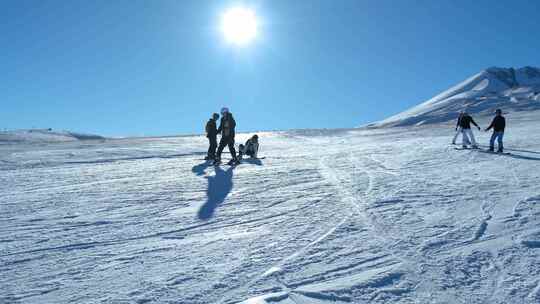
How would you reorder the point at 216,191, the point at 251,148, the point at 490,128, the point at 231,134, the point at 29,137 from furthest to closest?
the point at 29,137
the point at 251,148
the point at 490,128
the point at 231,134
the point at 216,191

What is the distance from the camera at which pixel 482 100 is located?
11688cm

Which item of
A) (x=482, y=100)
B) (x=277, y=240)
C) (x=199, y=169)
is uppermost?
(x=482, y=100)

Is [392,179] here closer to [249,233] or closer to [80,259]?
[249,233]

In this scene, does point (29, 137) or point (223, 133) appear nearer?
point (223, 133)

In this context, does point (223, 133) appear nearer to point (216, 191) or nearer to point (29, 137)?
point (216, 191)

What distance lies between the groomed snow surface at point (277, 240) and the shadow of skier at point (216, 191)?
4 centimetres

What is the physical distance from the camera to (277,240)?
5754 millimetres

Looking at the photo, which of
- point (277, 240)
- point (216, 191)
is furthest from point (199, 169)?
point (277, 240)

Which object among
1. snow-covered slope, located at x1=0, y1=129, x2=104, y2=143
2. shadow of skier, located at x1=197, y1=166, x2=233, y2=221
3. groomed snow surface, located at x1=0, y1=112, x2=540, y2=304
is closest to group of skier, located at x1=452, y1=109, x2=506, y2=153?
groomed snow surface, located at x1=0, y1=112, x2=540, y2=304

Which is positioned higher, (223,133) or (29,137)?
(29,137)

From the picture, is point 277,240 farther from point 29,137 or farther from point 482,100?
point 482,100

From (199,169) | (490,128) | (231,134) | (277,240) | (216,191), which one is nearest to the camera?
(277,240)

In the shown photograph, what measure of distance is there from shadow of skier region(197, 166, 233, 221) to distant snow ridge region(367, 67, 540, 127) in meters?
45.8

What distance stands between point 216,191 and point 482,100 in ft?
414
